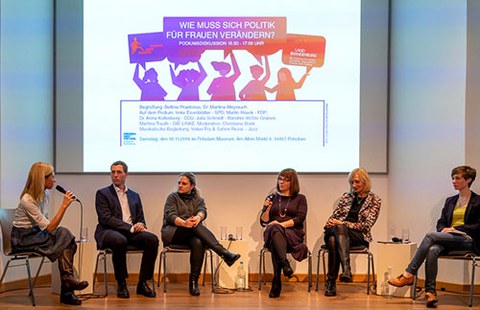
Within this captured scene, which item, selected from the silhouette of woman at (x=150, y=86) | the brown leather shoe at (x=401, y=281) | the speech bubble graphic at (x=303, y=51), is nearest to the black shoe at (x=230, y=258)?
the brown leather shoe at (x=401, y=281)

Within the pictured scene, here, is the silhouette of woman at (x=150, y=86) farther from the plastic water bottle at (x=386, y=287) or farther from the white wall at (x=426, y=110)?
the plastic water bottle at (x=386, y=287)

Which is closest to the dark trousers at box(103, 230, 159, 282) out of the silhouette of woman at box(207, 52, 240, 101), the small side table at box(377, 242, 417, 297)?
the silhouette of woman at box(207, 52, 240, 101)

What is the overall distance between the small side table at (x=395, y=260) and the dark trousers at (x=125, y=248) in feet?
6.66

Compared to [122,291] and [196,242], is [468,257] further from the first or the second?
[122,291]

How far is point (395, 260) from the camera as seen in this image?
→ 6223 mm

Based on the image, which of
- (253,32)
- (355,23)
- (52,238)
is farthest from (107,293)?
(355,23)

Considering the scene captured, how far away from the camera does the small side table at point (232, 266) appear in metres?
6.57

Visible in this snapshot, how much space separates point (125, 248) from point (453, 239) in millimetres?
2820

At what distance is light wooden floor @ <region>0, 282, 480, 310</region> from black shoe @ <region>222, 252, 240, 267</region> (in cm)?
30

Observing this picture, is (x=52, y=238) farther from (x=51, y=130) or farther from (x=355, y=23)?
(x=355, y=23)

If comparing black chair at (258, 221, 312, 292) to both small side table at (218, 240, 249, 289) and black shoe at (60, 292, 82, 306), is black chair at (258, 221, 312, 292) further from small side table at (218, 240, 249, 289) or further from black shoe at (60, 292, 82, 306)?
black shoe at (60, 292, 82, 306)

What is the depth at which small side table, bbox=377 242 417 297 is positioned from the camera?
6203 mm

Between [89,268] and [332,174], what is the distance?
2.66 m

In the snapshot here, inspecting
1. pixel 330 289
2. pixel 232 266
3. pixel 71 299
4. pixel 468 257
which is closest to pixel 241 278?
pixel 232 266
